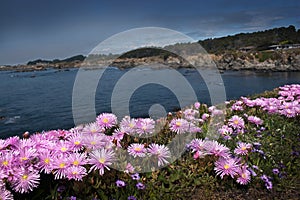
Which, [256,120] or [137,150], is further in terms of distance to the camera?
[256,120]

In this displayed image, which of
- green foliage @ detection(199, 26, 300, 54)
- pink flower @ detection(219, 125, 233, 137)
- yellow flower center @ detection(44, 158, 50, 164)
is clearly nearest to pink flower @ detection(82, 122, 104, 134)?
yellow flower center @ detection(44, 158, 50, 164)

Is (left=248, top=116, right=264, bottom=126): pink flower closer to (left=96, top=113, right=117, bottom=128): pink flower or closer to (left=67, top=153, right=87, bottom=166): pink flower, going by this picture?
(left=96, top=113, right=117, bottom=128): pink flower

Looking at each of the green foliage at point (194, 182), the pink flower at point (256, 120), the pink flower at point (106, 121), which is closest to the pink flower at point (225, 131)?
the green foliage at point (194, 182)

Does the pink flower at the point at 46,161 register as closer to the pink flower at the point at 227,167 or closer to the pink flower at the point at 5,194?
the pink flower at the point at 5,194

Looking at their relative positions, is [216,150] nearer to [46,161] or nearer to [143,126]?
[143,126]

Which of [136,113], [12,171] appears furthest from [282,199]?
[136,113]

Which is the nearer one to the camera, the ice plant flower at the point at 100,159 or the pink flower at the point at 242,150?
the ice plant flower at the point at 100,159

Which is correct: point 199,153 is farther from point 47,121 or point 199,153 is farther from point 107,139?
point 47,121

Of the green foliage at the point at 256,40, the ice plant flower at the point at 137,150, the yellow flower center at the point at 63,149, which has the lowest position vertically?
the ice plant flower at the point at 137,150

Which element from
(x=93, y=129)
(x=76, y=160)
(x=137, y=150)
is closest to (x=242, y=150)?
(x=137, y=150)

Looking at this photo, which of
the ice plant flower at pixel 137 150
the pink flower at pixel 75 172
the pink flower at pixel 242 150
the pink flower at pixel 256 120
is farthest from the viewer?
the pink flower at pixel 256 120

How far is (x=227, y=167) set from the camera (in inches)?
116

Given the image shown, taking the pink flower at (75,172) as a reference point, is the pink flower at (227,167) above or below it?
below

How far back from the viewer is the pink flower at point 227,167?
116 inches
